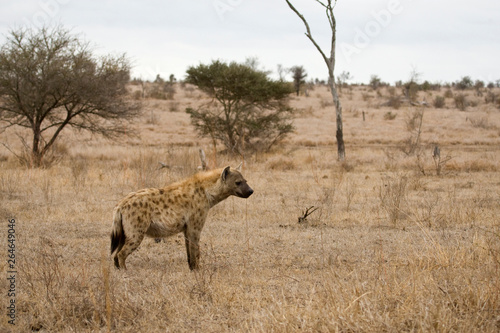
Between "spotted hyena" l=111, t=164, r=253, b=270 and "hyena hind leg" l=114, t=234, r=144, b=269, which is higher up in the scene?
"spotted hyena" l=111, t=164, r=253, b=270

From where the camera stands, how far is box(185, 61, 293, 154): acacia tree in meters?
20.0

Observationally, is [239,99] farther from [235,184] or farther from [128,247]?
[128,247]

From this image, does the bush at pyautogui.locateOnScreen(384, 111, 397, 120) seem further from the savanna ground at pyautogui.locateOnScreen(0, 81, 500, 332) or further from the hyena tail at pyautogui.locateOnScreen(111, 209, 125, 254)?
the hyena tail at pyautogui.locateOnScreen(111, 209, 125, 254)

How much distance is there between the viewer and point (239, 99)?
20.6 meters

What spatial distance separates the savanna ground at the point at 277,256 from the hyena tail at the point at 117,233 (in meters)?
0.29

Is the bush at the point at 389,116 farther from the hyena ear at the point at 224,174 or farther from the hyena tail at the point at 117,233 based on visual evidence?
the hyena tail at the point at 117,233

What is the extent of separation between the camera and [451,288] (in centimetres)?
444

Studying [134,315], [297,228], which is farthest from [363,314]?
[297,228]

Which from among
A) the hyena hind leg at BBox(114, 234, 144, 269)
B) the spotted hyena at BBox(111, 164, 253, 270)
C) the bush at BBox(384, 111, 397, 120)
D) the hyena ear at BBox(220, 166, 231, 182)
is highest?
the bush at BBox(384, 111, 397, 120)

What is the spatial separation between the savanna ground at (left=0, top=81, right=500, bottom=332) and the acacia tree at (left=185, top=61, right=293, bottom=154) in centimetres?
442

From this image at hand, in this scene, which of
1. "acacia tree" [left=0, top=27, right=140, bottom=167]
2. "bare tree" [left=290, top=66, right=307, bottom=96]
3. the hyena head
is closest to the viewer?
the hyena head

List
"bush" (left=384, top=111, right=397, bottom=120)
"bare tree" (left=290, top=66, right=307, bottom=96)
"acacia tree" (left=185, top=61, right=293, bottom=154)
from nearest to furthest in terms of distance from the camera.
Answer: "acacia tree" (left=185, top=61, right=293, bottom=154) → "bush" (left=384, top=111, right=397, bottom=120) → "bare tree" (left=290, top=66, right=307, bottom=96)

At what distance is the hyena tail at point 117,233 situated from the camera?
5.69 metres

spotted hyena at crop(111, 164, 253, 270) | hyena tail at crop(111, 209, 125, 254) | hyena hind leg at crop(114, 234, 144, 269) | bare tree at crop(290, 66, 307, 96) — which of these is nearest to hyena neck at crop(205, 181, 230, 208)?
spotted hyena at crop(111, 164, 253, 270)
